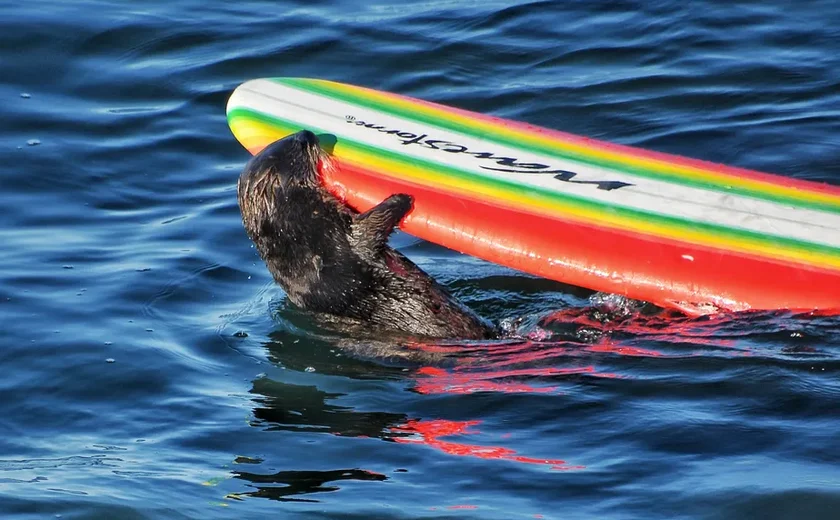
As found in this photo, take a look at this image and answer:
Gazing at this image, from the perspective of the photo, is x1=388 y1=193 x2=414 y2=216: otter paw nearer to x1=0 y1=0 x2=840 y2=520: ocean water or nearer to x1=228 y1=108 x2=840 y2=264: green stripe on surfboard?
x1=228 y1=108 x2=840 y2=264: green stripe on surfboard

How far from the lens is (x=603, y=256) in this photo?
21.2 ft

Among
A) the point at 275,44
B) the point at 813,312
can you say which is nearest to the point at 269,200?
the point at 813,312

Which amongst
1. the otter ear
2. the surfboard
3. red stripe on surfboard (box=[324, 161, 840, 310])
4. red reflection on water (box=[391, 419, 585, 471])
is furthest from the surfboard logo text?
red reflection on water (box=[391, 419, 585, 471])

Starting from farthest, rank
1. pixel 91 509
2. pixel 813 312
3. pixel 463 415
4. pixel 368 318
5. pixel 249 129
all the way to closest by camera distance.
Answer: pixel 249 129 < pixel 368 318 < pixel 813 312 < pixel 463 415 < pixel 91 509

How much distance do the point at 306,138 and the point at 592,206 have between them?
1.55 m

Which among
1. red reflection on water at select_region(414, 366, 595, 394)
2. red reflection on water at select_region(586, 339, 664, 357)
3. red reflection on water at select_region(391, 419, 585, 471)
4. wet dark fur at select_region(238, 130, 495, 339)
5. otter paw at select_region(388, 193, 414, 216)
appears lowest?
red reflection on water at select_region(391, 419, 585, 471)

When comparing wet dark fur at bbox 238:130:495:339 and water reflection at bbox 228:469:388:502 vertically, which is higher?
wet dark fur at bbox 238:130:495:339

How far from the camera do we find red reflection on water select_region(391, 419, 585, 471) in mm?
5148

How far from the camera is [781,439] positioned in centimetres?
515

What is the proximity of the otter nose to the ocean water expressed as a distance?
1.01 m

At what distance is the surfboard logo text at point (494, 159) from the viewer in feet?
21.8

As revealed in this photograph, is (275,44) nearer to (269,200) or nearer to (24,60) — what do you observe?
(24,60)

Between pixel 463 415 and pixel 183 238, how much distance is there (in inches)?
135

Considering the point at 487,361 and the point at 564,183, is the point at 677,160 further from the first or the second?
the point at 487,361
